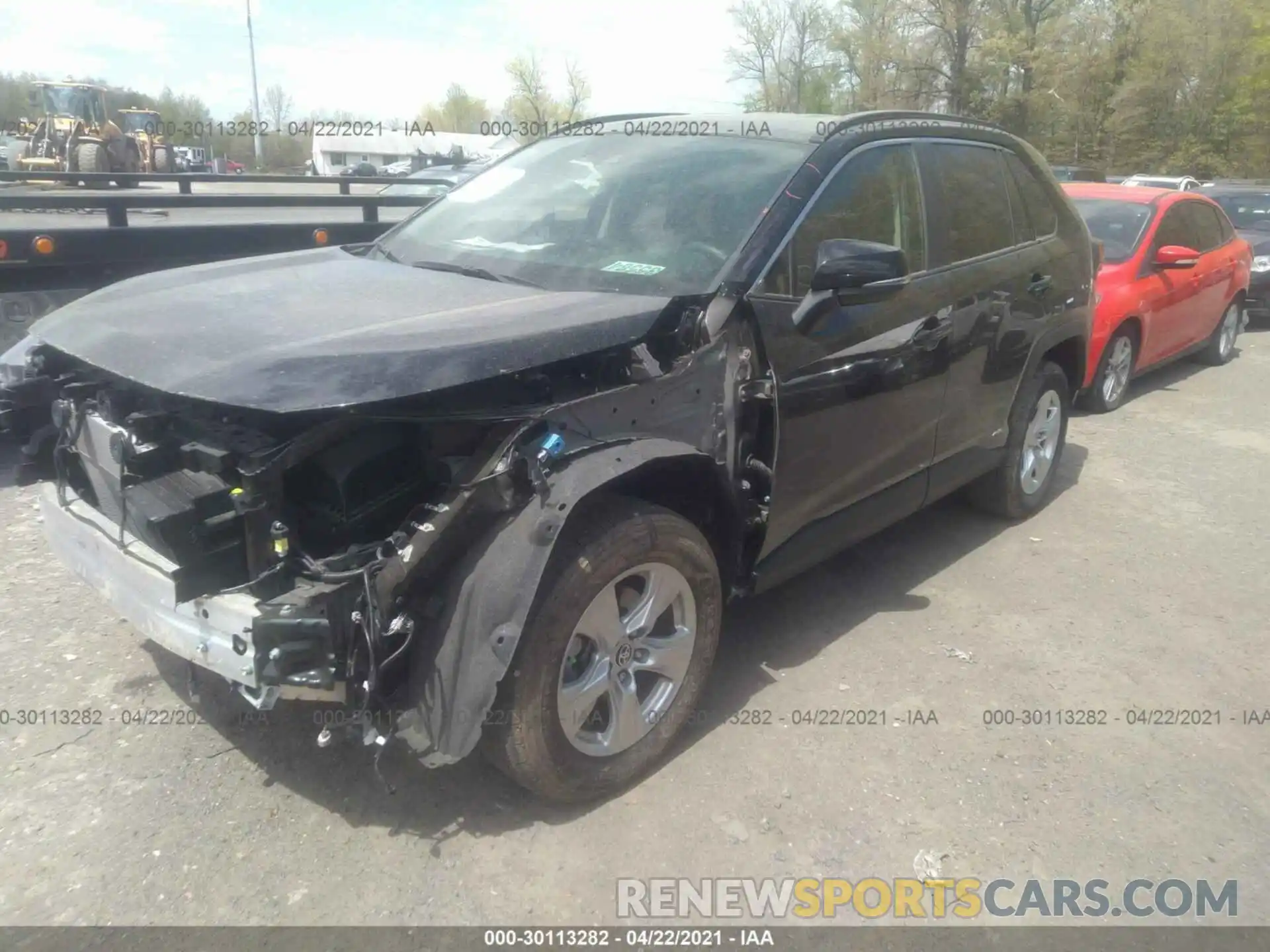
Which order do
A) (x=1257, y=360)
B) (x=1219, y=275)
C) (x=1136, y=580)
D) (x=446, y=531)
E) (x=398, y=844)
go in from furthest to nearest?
1. (x=1257, y=360)
2. (x=1219, y=275)
3. (x=1136, y=580)
4. (x=398, y=844)
5. (x=446, y=531)

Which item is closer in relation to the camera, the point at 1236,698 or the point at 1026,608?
the point at 1236,698

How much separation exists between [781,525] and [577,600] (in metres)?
1.02

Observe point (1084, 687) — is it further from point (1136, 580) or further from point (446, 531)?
point (446, 531)

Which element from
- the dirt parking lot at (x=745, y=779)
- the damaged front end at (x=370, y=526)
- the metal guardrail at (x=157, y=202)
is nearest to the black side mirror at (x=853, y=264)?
the damaged front end at (x=370, y=526)

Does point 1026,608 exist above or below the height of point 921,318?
below

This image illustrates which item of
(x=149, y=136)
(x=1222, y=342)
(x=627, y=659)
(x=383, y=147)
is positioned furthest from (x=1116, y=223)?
(x=383, y=147)

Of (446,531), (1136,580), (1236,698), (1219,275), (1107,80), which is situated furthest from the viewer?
(1107,80)

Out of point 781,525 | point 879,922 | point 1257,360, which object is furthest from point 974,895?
point 1257,360

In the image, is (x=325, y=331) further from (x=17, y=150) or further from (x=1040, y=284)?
(x=17, y=150)

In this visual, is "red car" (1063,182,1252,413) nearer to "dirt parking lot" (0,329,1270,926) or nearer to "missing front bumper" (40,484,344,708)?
"dirt parking lot" (0,329,1270,926)

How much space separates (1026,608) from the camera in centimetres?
443

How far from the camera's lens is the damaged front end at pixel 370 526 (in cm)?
254

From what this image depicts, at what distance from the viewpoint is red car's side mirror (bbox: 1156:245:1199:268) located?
7.70 meters

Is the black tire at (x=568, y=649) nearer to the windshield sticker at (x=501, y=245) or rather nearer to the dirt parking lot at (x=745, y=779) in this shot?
the dirt parking lot at (x=745, y=779)
